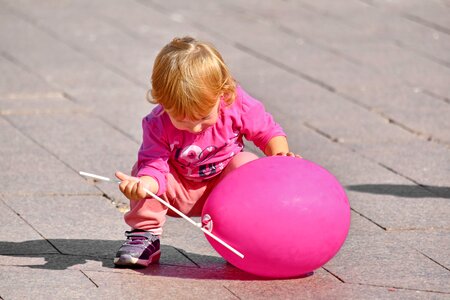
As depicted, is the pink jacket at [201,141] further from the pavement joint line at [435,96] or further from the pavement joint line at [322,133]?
the pavement joint line at [435,96]

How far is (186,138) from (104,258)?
2.22 feet

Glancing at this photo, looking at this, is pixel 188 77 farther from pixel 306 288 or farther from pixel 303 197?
pixel 306 288

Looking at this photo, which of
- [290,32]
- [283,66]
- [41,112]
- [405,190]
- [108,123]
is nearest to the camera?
[405,190]

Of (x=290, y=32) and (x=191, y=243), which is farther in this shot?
(x=290, y=32)

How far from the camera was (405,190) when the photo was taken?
613 centimetres

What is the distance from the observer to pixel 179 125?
4766 mm

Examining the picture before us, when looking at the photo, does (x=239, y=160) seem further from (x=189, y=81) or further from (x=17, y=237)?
(x=17, y=237)

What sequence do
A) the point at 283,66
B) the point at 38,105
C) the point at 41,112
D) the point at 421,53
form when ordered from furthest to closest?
the point at 421,53
the point at 283,66
the point at 38,105
the point at 41,112

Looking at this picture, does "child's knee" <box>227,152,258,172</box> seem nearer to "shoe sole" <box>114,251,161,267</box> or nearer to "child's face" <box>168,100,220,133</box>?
"child's face" <box>168,100,220,133</box>

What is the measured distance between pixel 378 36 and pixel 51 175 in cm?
420

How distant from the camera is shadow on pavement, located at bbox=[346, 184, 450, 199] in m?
6.04

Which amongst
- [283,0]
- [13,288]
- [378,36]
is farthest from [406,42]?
[13,288]

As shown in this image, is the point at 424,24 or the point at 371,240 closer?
the point at 371,240

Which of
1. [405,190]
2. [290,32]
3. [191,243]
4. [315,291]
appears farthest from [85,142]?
[290,32]
